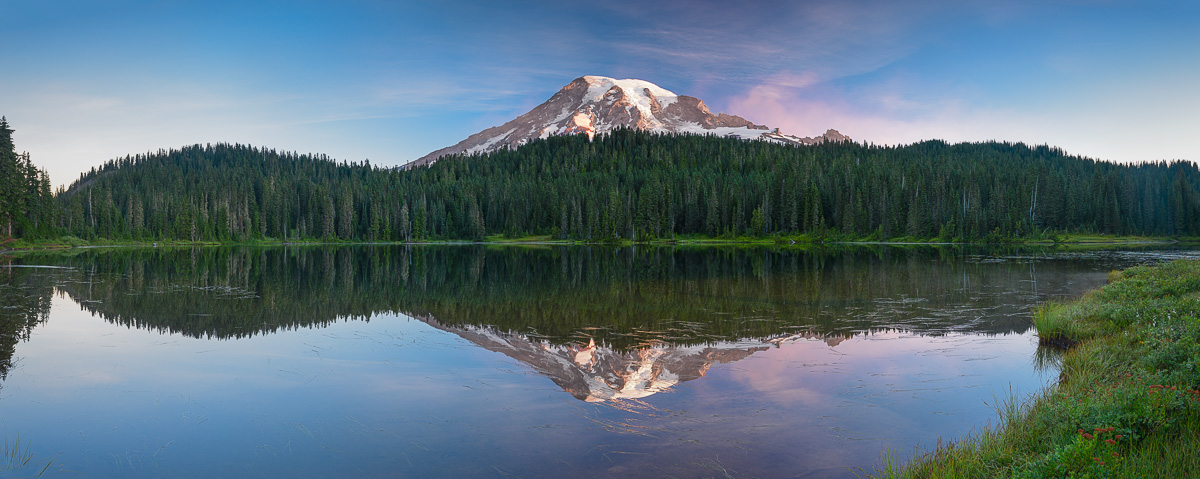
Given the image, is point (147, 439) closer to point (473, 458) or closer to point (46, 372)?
point (473, 458)

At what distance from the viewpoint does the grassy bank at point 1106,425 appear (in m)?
6.91

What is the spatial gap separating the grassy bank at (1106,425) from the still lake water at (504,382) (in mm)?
1074

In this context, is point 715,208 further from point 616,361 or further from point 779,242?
point 616,361

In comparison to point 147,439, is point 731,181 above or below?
above

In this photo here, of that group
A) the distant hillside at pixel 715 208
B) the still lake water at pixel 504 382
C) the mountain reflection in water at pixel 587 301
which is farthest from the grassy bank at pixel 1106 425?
the distant hillside at pixel 715 208

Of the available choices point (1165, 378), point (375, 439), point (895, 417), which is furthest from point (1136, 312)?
point (375, 439)

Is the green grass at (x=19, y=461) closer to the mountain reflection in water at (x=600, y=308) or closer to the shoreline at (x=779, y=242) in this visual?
the mountain reflection in water at (x=600, y=308)

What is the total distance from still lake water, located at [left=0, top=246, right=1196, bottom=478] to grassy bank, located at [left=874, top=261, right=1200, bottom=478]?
3.52ft

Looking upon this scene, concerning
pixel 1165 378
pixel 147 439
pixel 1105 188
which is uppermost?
pixel 1105 188

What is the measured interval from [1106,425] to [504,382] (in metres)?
10.5

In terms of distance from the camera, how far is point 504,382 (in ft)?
46.6

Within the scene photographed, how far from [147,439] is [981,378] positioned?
53.7 feet

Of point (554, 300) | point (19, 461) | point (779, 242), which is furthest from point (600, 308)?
point (779, 242)

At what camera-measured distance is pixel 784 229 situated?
137m
